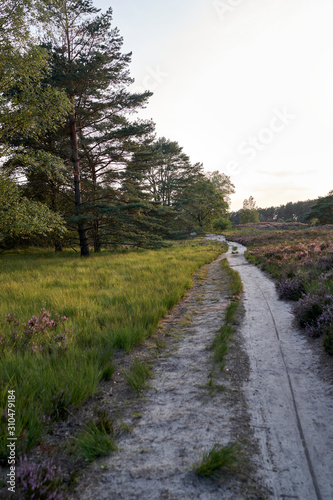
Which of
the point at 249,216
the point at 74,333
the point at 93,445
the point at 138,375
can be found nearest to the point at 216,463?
the point at 93,445

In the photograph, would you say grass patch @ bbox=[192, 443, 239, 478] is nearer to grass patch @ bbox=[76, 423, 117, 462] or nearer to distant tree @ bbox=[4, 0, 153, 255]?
grass patch @ bbox=[76, 423, 117, 462]

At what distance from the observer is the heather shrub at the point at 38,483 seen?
58.0 inches

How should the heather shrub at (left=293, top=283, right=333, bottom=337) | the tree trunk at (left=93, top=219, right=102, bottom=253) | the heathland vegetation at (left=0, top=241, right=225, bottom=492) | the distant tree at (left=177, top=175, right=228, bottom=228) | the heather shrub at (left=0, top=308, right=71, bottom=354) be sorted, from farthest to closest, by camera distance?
the distant tree at (left=177, top=175, right=228, bottom=228) → the tree trunk at (left=93, top=219, right=102, bottom=253) → the heather shrub at (left=293, top=283, right=333, bottom=337) → the heather shrub at (left=0, top=308, right=71, bottom=354) → the heathland vegetation at (left=0, top=241, right=225, bottom=492)

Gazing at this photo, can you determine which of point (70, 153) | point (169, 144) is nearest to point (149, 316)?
point (70, 153)

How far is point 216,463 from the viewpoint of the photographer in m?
1.72

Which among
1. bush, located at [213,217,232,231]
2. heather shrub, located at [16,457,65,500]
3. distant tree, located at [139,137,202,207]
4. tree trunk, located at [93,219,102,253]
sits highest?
distant tree, located at [139,137,202,207]

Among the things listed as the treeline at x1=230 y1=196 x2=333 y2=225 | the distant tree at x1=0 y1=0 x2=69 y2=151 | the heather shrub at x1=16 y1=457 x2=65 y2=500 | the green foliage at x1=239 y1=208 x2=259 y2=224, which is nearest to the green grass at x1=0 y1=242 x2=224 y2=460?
the heather shrub at x1=16 y1=457 x2=65 y2=500

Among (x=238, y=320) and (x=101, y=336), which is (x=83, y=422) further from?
(x=238, y=320)

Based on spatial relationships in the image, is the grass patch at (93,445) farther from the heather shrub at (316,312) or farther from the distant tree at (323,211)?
the distant tree at (323,211)

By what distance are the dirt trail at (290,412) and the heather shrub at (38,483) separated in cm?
151

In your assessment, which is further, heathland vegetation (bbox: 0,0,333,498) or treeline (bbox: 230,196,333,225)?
treeline (bbox: 230,196,333,225)

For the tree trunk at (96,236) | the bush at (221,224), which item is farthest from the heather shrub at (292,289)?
the bush at (221,224)

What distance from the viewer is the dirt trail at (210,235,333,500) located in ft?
5.60

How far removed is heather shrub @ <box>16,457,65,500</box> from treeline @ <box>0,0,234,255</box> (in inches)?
340
